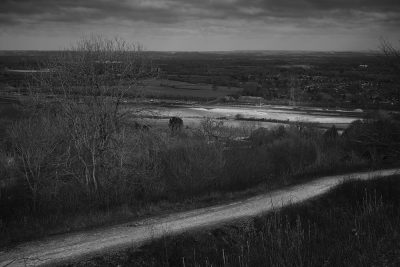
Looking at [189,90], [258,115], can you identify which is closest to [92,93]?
[258,115]

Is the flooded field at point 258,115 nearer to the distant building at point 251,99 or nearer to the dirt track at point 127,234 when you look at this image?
the distant building at point 251,99

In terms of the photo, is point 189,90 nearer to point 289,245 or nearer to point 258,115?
point 258,115

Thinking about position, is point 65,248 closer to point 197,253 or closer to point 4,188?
point 197,253

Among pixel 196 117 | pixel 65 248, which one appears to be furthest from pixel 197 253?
pixel 196 117

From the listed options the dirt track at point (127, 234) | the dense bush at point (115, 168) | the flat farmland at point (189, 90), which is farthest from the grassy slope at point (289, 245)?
the flat farmland at point (189, 90)

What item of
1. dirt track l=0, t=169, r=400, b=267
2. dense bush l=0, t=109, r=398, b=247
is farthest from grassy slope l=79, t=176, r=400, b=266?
dense bush l=0, t=109, r=398, b=247
